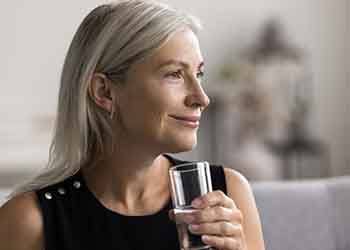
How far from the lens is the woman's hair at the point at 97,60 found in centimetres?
144

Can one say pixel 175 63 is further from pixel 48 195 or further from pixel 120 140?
pixel 48 195

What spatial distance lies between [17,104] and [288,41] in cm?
151

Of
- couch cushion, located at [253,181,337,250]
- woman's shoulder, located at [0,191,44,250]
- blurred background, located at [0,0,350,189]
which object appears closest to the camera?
woman's shoulder, located at [0,191,44,250]

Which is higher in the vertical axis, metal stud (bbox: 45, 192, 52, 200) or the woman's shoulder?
metal stud (bbox: 45, 192, 52, 200)

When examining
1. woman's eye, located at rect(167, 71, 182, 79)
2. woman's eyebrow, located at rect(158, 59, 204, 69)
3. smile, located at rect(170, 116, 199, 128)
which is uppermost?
woman's eyebrow, located at rect(158, 59, 204, 69)

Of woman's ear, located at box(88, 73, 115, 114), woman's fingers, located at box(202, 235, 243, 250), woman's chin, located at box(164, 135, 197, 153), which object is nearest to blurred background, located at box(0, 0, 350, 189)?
woman's ear, located at box(88, 73, 115, 114)

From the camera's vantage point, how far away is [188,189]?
47.3 inches

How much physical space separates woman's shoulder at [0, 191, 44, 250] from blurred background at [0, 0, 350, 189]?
89.7 inches

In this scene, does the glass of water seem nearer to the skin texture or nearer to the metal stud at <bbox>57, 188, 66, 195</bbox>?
the skin texture

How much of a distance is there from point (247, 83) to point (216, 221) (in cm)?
297

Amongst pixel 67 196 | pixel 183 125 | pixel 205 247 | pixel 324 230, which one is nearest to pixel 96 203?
pixel 67 196

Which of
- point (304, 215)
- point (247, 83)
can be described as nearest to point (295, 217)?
point (304, 215)

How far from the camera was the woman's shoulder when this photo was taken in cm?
150

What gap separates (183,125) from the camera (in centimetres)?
140
